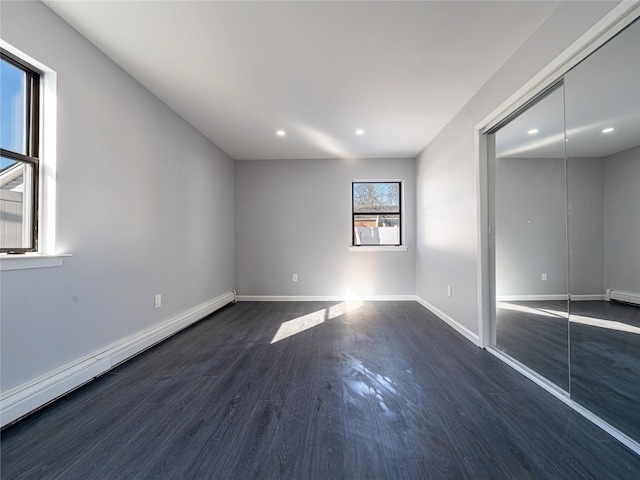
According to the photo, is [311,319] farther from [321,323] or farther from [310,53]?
[310,53]

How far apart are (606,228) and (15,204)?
3433mm

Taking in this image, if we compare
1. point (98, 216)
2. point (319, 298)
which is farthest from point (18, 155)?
point (319, 298)

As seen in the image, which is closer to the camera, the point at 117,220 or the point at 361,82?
the point at 117,220

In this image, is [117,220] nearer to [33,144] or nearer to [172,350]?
[33,144]

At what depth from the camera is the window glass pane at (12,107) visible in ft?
4.88

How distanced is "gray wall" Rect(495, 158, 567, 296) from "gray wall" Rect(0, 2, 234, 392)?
327 cm

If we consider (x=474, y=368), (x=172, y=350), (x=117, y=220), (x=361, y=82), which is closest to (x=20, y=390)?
(x=172, y=350)

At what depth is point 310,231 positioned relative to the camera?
14.9 feet

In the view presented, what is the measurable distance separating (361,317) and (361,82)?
274cm

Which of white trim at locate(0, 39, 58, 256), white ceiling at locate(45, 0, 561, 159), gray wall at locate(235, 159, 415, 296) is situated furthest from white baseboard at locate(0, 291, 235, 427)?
white ceiling at locate(45, 0, 561, 159)

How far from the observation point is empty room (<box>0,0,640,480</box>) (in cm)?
128

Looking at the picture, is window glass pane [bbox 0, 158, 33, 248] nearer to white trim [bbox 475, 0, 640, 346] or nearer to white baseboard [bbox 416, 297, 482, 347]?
white trim [bbox 475, 0, 640, 346]

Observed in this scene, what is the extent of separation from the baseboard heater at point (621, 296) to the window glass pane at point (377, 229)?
3.21 metres

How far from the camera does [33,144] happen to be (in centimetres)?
162
